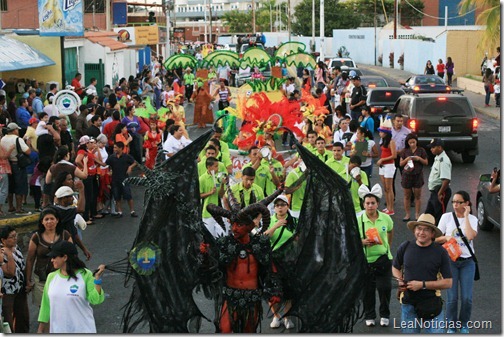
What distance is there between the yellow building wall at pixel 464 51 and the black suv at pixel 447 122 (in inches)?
1173

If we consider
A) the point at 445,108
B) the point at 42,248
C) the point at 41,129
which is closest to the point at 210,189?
the point at 42,248

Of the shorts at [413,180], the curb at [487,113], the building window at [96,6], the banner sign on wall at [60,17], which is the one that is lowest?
the curb at [487,113]

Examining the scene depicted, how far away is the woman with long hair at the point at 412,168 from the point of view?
602 inches

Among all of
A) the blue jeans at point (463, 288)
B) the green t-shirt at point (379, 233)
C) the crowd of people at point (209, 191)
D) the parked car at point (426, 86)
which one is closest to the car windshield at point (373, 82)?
the parked car at point (426, 86)

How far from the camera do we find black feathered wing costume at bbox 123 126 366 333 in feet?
28.1

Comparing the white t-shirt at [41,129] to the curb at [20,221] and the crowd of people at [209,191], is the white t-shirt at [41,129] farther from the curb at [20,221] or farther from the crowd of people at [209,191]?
the curb at [20,221]

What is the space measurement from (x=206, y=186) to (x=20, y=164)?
15.1 feet

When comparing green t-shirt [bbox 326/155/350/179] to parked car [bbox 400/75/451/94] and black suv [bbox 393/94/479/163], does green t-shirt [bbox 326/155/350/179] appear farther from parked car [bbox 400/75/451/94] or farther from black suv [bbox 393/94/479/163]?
parked car [bbox 400/75/451/94]

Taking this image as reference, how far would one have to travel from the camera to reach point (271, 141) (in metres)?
14.3

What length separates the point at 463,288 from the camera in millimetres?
9531

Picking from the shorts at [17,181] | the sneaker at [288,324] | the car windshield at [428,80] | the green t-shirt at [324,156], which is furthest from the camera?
the car windshield at [428,80]

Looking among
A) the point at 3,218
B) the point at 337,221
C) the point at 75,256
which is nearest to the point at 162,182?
the point at 75,256

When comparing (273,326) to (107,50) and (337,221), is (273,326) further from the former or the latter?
(107,50)

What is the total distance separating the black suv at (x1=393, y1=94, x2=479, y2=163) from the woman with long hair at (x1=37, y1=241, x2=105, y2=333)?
14.1 meters
